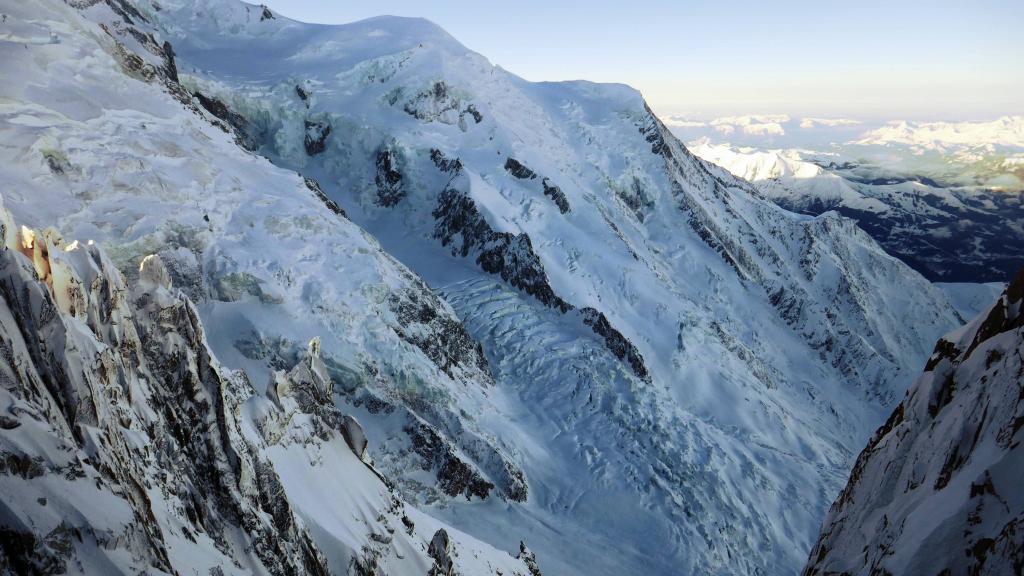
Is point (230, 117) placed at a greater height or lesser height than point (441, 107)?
lesser

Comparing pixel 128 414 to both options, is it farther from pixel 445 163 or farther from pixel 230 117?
pixel 230 117

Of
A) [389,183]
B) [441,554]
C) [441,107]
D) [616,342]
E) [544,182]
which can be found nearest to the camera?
[441,554]

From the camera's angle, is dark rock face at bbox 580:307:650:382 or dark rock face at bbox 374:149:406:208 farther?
dark rock face at bbox 374:149:406:208

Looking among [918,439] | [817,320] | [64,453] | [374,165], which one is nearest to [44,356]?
[64,453]

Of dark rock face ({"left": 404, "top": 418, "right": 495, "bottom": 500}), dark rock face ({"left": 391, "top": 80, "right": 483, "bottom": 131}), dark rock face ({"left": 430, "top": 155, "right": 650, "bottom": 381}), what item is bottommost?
dark rock face ({"left": 404, "top": 418, "right": 495, "bottom": 500})

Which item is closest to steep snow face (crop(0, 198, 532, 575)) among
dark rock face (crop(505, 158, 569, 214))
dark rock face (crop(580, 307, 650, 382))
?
dark rock face (crop(580, 307, 650, 382))

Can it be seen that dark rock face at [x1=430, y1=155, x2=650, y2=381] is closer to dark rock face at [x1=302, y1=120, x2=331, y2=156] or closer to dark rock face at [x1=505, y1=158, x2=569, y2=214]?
dark rock face at [x1=505, y1=158, x2=569, y2=214]

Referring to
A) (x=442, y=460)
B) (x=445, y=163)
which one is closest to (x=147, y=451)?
(x=442, y=460)

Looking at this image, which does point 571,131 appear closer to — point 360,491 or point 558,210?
point 558,210
